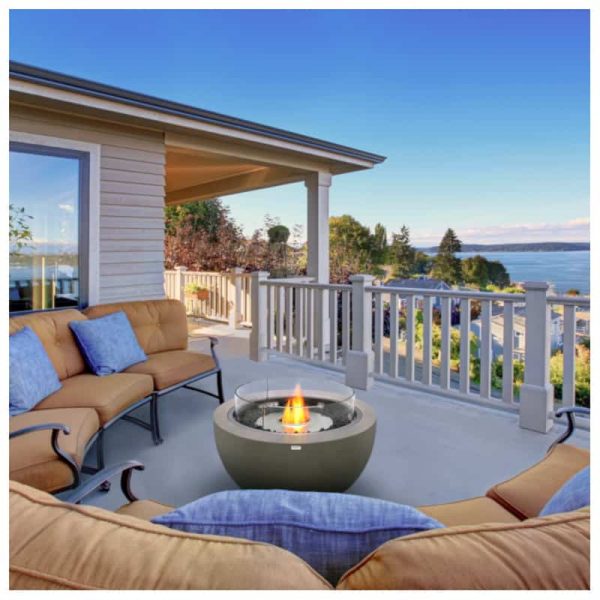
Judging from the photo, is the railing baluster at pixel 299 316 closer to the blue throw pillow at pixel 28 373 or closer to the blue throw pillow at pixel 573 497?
the blue throw pillow at pixel 28 373

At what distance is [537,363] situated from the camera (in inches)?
132

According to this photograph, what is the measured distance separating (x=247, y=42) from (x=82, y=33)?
15.4ft

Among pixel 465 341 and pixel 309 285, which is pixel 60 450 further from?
pixel 309 285

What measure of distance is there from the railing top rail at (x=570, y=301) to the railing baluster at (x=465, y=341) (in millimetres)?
616

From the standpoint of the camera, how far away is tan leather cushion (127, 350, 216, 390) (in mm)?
3371

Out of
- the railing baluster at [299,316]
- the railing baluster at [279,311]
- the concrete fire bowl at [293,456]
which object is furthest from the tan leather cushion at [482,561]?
the railing baluster at [279,311]

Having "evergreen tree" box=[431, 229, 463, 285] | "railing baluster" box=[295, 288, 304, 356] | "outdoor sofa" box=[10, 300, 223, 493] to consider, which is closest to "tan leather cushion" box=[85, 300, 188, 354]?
"outdoor sofa" box=[10, 300, 223, 493]

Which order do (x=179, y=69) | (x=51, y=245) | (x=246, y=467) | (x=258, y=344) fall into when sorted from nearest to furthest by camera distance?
(x=246, y=467)
(x=51, y=245)
(x=258, y=344)
(x=179, y=69)

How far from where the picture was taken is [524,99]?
1535 centimetres

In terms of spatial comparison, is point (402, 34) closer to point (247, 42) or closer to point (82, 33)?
point (247, 42)

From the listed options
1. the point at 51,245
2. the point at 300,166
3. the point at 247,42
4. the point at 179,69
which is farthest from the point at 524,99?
the point at 51,245

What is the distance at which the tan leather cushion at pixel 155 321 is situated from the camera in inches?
157

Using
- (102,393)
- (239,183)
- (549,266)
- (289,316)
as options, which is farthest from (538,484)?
(549,266)
